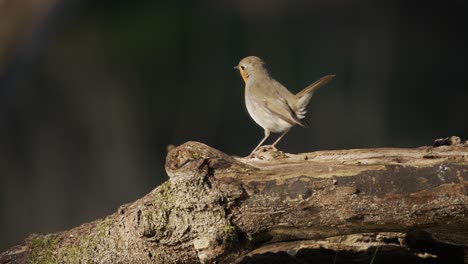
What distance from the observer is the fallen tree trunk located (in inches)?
151

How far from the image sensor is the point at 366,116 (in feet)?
29.4

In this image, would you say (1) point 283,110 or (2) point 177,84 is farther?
(2) point 177,84

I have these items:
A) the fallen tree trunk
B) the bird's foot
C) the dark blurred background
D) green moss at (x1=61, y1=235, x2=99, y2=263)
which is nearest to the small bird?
the bird's foot

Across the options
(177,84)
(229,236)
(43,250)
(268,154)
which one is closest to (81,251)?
(43,250)

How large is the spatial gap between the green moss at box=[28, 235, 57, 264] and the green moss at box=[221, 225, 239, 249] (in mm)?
934

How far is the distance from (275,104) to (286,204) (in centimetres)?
188

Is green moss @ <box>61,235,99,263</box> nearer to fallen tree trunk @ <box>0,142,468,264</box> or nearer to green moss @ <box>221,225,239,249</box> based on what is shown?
fallen tree trunk @ <box>0,142,468,264</box>

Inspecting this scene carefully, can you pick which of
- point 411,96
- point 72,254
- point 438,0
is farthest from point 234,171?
point 438,0

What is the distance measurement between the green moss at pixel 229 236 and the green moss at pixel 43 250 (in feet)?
3.06

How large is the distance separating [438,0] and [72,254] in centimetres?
758

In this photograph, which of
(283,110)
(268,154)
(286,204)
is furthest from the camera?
→ (283,110)

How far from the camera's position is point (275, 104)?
571cm

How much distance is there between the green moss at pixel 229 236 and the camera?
3.91m

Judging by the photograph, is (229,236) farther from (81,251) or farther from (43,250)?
(43,250)
